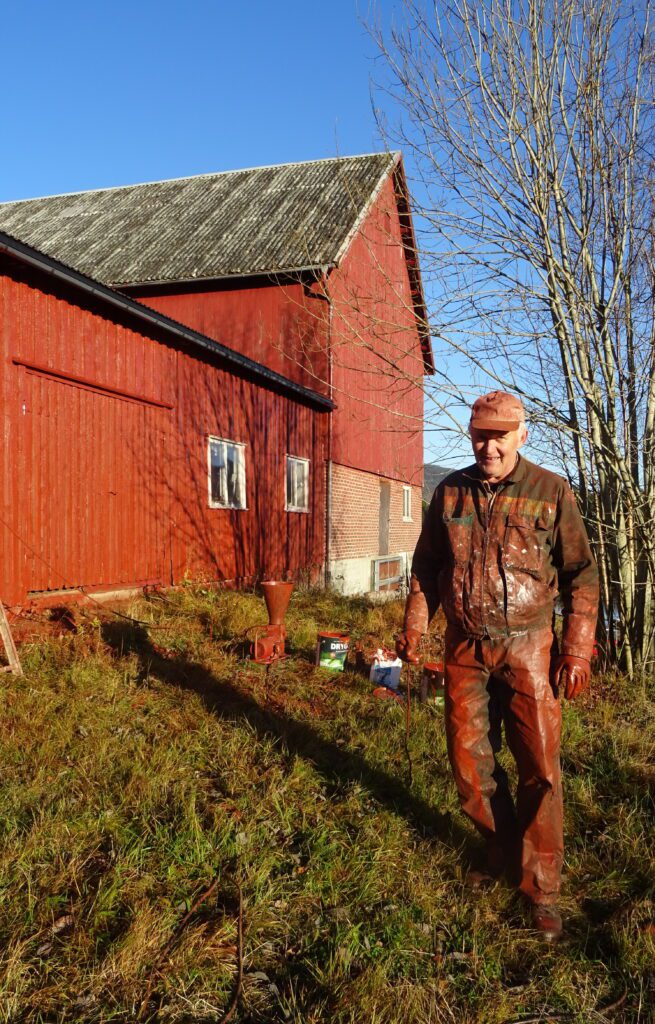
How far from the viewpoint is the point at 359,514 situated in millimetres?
16406

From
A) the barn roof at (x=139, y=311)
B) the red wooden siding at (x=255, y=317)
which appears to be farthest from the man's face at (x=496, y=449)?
the red wooden siding at (x=255, y=317)

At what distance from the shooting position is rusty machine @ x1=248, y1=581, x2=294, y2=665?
629cm

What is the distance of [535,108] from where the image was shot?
5.96 metres

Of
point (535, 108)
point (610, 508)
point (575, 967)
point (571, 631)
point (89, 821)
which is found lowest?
point (575, 967)

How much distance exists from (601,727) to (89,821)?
12.0 ft

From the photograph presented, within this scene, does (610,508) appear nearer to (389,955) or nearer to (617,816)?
(617,816)

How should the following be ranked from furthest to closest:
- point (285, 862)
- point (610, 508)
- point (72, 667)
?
point (610, 508), point (72, 667), point (285, 862)

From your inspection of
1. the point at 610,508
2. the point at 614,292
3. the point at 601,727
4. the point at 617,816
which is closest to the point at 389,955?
the point at 617,816

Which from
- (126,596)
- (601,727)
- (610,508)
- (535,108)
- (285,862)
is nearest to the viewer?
(285,862)

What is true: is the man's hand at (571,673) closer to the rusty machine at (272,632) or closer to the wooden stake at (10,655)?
the rusty machine at (272,632)

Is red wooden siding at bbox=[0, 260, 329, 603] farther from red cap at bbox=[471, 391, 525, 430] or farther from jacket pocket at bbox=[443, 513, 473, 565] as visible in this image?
red cap at bbox=[471, 391, 525, 430]

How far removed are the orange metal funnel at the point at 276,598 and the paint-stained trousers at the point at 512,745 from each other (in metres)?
3.78

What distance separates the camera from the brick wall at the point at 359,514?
1499cm

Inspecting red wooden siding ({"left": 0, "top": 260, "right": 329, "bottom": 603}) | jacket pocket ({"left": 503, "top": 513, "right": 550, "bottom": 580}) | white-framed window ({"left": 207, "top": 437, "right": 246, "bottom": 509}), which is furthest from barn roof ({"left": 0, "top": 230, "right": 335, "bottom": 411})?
jacket pocket ({"left": 503, "top": 513, "right": 550, "bottom": 580})
